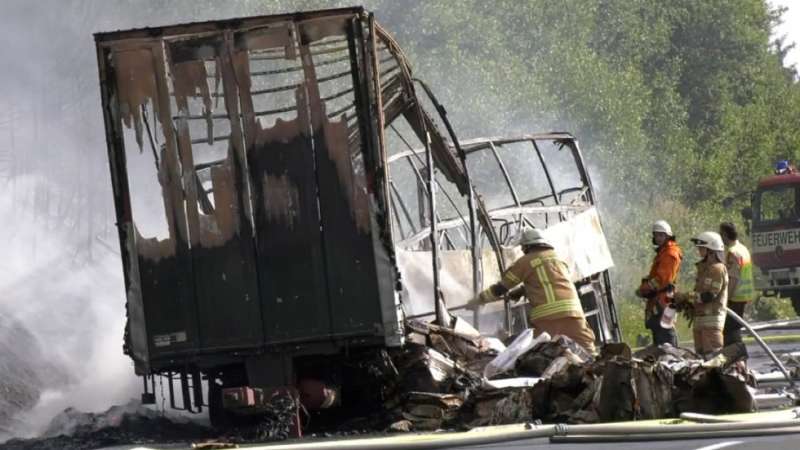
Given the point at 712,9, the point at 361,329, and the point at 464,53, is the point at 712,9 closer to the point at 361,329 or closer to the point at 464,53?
the point at 464,53

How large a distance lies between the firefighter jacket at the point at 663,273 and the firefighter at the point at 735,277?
750 millimetres

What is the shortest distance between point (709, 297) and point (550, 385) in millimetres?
3517

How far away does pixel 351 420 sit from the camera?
39.0 ft

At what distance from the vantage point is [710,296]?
14.2 meters

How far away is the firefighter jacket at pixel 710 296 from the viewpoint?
46.7ft

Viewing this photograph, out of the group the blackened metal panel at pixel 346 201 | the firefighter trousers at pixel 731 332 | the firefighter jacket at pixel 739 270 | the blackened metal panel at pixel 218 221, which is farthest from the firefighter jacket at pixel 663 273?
the blackened metal panel at pixel 218 221

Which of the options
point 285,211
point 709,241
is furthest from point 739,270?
point 285,211

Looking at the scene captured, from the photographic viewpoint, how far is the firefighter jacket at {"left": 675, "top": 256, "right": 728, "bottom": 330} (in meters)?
14.2

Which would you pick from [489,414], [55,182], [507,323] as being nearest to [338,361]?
[489,414]

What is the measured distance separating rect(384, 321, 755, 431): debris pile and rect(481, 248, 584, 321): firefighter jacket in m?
0.69

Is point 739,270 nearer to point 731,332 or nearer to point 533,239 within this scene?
point 731,332

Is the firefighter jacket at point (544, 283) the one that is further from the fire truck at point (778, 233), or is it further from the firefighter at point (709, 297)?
the fire truck at point (778, 233)

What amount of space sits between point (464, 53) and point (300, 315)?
25.4 m

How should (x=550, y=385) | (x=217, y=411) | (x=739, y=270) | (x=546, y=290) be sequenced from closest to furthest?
Answer: (x=550, y=385) < (x=217, y=411) < (x=546, y=290) < (x=739, y=270)
